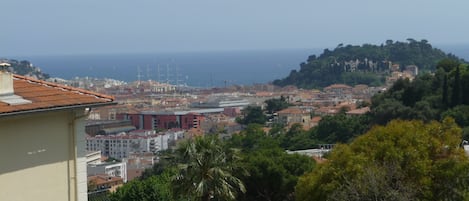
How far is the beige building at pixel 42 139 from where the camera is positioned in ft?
15.8

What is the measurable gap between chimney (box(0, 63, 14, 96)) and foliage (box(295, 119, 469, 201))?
688 centimetres

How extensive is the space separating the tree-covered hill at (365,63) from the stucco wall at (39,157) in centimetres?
11799

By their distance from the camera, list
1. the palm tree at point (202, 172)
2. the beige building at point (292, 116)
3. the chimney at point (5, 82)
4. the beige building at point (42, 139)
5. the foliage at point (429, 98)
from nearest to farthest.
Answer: the beige building at point (42, 139)
the chimney at point (5, 82)
the palm tree at point (202, 172)
the foliage at point (429, 98)
the beige building at point (292, 116)

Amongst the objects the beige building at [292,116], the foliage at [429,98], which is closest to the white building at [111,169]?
the beige building at [292,116]

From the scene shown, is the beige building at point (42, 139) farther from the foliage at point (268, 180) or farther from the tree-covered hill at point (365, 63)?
the tree-covered hill at point (365, 63)

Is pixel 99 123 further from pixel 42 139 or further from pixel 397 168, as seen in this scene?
pixel 42 139

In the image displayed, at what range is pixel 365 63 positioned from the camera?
12888 cm

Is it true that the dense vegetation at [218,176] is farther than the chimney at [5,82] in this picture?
Yes

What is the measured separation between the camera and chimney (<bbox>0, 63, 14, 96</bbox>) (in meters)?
4.90

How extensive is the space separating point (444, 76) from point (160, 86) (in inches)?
4549

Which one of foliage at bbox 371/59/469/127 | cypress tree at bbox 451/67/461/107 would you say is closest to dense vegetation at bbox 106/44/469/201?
foliage at bbox 371/59/469/127

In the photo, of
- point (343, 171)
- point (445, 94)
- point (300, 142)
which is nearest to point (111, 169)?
point (300, 142)

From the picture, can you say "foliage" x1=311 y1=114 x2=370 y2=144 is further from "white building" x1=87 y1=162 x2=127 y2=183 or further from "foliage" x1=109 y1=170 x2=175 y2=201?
"foliage" x1=109 y1=170 x2=175 y2=201

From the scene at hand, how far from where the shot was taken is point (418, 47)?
132500mm
